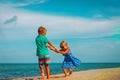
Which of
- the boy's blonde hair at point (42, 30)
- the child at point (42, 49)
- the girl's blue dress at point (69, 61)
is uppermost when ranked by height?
the boy's blonde hair at point (42, 30)

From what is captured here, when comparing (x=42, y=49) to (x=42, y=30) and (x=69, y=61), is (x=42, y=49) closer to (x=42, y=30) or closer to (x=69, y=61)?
(x=42, y=30)

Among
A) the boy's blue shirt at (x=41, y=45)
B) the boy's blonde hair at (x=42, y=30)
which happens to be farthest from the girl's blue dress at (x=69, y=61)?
the boy's blonde hair at (x=42, y=30)

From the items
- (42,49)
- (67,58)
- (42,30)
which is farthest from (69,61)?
(42,30)

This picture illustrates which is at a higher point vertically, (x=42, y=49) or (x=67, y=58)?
(x=42, y=49)

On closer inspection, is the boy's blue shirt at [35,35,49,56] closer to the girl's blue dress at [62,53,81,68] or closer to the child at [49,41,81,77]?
the child at [49,41,81,77]

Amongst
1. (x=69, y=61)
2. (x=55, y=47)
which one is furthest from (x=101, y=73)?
(x=55, y=47)

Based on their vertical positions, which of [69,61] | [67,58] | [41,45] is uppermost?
[41,45]

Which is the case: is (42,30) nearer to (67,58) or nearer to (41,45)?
(41,45)

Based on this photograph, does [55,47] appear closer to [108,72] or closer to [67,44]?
[67,44]

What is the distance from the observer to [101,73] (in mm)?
17047

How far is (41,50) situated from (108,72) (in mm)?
4087

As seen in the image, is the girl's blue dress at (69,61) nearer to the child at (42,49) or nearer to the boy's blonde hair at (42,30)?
the child at (42,49)

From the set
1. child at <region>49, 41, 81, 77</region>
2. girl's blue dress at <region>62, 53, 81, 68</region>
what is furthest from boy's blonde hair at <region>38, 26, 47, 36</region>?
girl's blue dress at <region>62, 53, 81, 68</region>

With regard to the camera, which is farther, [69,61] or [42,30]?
[69,61]
